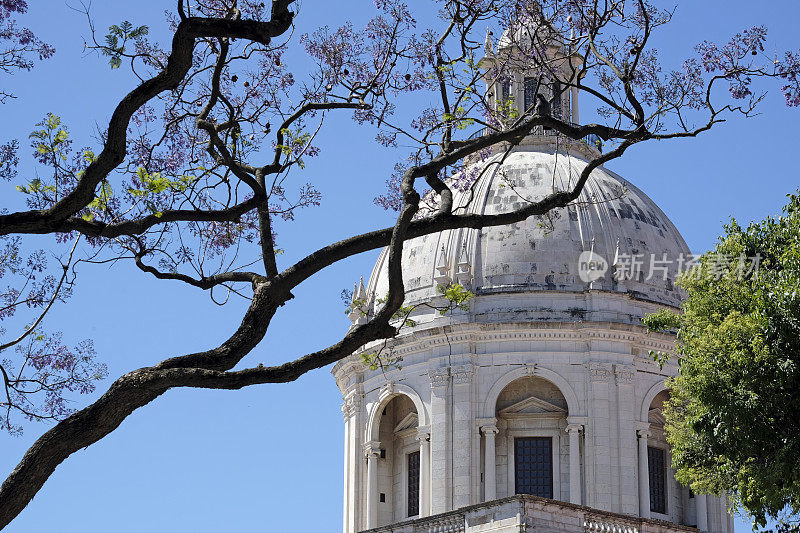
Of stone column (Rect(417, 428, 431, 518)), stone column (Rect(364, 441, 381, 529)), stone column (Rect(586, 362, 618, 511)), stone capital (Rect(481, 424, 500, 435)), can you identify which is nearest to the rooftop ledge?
stone column (Rect(586, 362, 618, 511))

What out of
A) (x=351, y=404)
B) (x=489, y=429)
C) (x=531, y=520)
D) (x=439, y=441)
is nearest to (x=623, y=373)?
(x=489, y=429)

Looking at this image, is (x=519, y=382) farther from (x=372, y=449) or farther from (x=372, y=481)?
(x=372, y=481)

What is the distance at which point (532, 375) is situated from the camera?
48.6 metres

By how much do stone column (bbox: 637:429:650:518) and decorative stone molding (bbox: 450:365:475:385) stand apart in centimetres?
610

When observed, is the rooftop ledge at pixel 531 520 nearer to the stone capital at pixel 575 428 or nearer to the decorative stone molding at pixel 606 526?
the decorative stone molding at pixel 606 526

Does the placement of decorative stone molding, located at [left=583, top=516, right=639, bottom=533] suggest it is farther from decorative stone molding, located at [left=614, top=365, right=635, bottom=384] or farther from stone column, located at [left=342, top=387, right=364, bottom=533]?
stone column, located at [left=342, top=387, right=364, bottom=533]

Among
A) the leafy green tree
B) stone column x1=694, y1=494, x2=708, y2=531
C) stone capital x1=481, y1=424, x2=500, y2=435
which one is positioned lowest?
the leafy green tree

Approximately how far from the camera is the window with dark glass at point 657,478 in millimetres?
48844

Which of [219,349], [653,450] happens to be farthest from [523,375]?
[219,349]

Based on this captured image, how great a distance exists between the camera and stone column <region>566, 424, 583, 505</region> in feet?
155

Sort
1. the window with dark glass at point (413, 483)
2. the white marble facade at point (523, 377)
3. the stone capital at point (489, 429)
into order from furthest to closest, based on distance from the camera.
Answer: the window with dark glass at point (413, 483)
the stone capital at point (489, 429)
the white marble facade at point (523, 377)

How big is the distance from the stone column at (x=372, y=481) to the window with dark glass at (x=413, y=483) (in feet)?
3.88

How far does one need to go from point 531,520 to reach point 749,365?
12756 mm

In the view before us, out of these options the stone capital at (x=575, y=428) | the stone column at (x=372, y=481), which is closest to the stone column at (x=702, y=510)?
the stone capital at (x=575, y=428)
